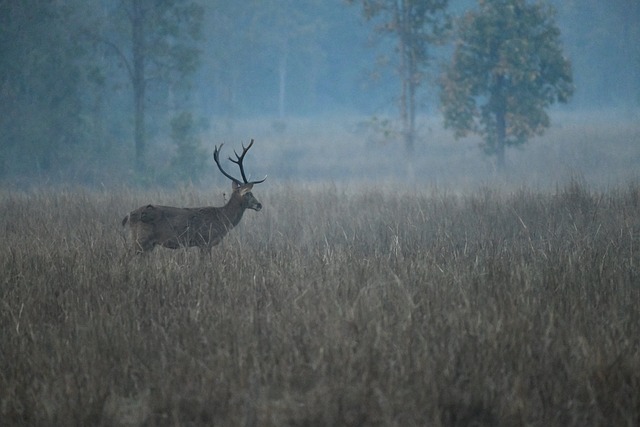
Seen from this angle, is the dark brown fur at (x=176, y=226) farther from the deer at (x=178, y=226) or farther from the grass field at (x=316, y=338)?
the grass field at (x=316, y=338)

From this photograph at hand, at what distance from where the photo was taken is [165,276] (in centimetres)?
688

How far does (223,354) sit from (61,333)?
5.08ft

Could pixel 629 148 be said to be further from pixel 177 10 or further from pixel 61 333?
pixel 61 333

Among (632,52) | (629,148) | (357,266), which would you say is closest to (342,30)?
(632,52)

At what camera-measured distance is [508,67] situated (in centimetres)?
2191

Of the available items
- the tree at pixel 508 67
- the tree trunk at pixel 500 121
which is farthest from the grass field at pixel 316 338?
the tree trunk at pixel 500 121

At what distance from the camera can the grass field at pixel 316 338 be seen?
13.4 feet

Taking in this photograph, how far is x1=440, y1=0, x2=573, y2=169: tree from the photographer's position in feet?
72.6

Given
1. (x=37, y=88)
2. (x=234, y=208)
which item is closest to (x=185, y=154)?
(x=37, y=88)

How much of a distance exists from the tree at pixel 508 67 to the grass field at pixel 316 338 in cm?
1476

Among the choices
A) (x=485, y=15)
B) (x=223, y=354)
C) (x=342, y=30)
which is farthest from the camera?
(x=342, y=30)

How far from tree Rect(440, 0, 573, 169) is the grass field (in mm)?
14757

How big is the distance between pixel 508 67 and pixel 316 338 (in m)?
18.9

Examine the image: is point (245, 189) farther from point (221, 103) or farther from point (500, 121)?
point (221, 103)
